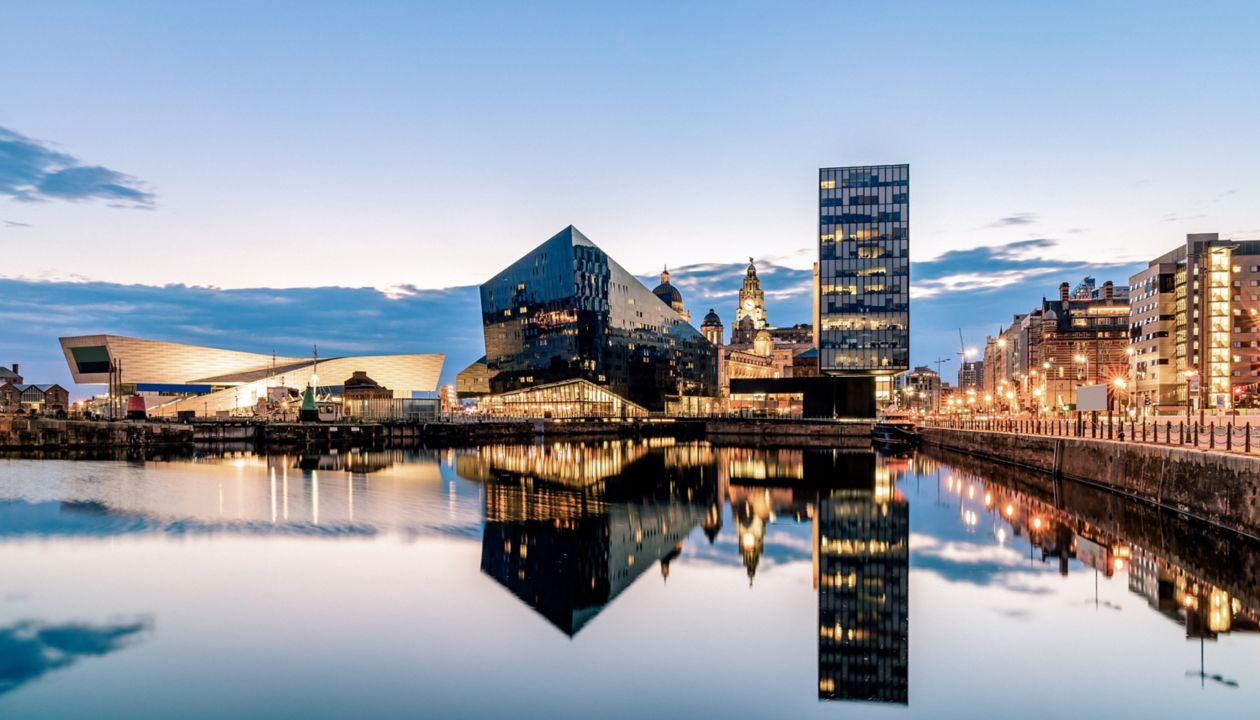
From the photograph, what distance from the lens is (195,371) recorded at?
132 metres

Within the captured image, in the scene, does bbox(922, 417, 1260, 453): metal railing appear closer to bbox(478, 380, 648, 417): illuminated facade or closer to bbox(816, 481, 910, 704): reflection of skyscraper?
bbox(816, 481, 910, 704): reflection of skyscraper

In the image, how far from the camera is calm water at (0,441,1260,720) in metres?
13.8

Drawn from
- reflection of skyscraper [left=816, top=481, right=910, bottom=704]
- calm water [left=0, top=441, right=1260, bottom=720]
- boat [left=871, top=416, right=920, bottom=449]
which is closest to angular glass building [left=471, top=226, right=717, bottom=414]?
boat [left=871, top=416, right=920, bottom=449]

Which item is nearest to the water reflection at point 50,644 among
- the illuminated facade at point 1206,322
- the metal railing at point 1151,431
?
the metal railing at point 1151,431

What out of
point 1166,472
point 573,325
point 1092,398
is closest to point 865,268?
point 1092,398

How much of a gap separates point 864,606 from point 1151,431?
34.6 metres

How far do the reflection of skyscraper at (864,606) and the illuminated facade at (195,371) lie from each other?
100601 mm

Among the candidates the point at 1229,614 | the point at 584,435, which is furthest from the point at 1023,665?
the point at 584,435

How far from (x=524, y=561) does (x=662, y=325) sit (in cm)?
10892

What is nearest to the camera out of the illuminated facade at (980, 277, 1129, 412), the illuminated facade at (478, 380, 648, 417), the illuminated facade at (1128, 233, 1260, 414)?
the illuminated facade at (1128, 233, 1260, 414)

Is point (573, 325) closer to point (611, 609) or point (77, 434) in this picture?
point (77, 434)

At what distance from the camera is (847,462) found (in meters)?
68.7

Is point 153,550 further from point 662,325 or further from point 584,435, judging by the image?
point 662,325

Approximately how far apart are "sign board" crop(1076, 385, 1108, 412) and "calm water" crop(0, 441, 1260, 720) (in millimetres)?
32305
